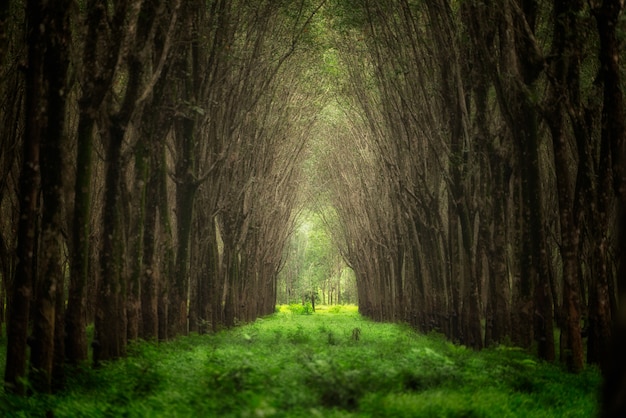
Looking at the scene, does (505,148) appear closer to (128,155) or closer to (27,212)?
(128,155)

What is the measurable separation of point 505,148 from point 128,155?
8.72 meters

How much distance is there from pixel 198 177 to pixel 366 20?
25.6 feet

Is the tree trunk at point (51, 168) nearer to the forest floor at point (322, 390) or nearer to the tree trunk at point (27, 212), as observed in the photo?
the tree trunk at point (27, 212)

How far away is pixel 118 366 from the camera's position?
10273 mm

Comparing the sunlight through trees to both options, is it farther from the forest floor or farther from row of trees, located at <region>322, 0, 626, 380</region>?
the forest floor

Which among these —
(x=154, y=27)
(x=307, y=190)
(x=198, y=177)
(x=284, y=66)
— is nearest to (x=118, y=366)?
(x=154, y=27)

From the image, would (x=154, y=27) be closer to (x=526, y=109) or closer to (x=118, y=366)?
(x=118, y=366)

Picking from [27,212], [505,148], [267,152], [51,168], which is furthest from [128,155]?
[267,152]

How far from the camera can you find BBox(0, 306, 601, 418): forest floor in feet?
22.8

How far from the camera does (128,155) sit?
488 inches

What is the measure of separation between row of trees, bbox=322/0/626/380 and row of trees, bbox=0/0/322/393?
4.55 m

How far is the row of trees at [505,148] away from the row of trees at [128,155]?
4.55 meters

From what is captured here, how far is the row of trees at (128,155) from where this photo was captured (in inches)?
357

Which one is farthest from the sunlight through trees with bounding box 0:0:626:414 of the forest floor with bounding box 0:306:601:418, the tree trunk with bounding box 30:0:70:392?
the forest floor with bounding box 0:306:601:418
